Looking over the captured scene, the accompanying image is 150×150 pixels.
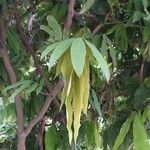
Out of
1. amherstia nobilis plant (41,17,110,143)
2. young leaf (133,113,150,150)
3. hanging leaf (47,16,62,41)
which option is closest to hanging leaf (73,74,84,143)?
amherstia nobilis plant (41,17,110,143)

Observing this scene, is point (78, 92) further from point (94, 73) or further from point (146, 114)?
point (94, 73)

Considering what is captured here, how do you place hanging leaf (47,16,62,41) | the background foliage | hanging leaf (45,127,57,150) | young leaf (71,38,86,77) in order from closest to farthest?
1. young leaf (71,38,86,77)
2. hanging leaf (47,16,62,41)
3. the background foliage
4. hanging leaf (45,127,57,150)

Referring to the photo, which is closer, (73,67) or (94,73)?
(73,67)

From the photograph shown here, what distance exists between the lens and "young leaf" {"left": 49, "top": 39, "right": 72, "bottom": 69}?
2.29ft

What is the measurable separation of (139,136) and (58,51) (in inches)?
14.8

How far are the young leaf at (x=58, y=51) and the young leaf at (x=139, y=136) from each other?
36 cm

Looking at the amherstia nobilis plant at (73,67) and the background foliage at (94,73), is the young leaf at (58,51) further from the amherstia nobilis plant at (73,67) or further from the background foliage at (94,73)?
the background foliage at (94,73)

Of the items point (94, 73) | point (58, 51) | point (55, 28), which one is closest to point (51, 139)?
point (94, 73)

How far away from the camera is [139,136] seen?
979mm

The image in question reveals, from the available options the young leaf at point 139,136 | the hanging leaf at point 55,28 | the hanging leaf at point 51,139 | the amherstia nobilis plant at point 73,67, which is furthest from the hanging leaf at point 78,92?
the hanging leaf at point 51,139

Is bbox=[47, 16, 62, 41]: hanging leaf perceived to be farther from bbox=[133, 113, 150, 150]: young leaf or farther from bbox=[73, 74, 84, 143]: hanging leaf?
bbox=[133, 113, 150, 150]: young leaf

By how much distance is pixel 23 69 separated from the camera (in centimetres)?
132

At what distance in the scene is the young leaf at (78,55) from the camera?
675mm

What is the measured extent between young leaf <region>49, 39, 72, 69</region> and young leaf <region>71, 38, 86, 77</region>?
19 mm
